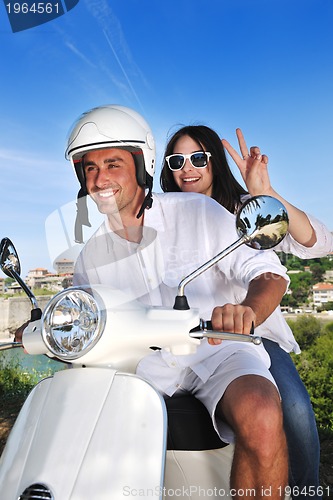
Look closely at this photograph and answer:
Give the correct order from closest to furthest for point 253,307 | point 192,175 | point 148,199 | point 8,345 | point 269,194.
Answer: point 8,345 < point 253,307 < point 148,199 < point 269,194 < point 192,175

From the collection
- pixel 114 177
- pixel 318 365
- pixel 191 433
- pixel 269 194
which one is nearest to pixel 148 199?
pixel 114 177

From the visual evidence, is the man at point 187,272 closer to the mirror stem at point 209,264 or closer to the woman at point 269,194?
the mirror stem at point 209,264

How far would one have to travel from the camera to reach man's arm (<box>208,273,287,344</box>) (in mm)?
1315

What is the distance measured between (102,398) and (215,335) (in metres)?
0.27

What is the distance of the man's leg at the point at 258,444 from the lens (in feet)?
4.49

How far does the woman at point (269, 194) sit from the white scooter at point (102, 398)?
0.76m

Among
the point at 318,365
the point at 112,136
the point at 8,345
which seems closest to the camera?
the point at 8,345

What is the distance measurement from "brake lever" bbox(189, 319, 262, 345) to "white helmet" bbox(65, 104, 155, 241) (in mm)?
530

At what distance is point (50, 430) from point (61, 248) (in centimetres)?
50

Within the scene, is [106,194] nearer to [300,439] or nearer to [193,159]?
[300,439]

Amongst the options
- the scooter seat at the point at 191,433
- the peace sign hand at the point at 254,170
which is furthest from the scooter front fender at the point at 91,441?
the peace sign hand at the point at 254,170

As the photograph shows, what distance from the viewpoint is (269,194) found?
262 cm

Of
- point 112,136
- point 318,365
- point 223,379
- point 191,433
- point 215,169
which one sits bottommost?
point 318,365

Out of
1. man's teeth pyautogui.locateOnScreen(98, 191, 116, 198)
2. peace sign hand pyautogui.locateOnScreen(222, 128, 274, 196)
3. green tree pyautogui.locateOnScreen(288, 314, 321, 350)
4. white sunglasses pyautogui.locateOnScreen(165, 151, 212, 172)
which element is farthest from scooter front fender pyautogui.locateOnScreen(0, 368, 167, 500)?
green tree pyautogui.locateOnScreen(288, 314, 321, 350)
